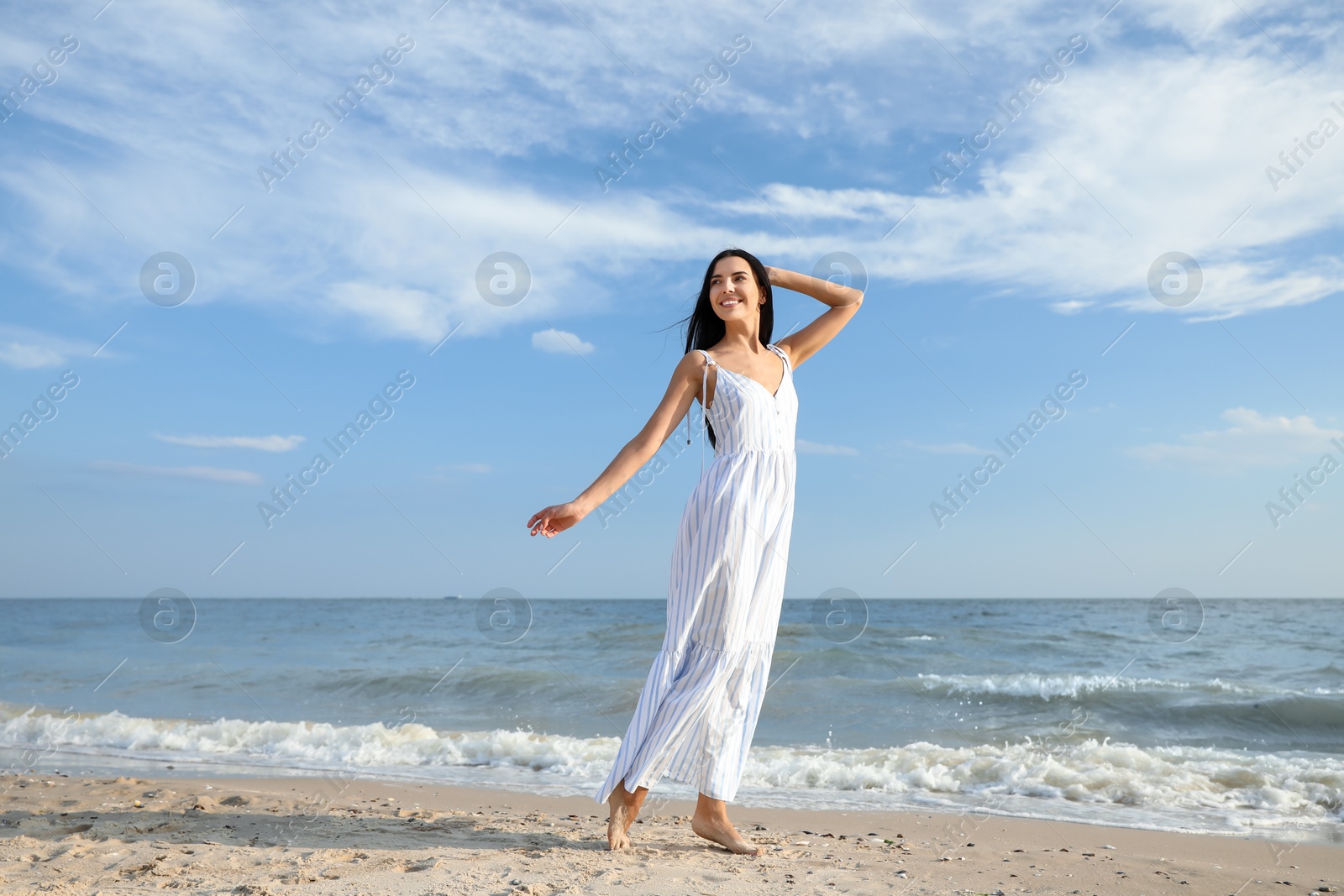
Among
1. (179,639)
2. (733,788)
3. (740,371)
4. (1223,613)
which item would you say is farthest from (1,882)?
(1223,613)

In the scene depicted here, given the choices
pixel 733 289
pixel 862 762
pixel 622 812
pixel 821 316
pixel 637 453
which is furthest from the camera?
pixel 862 762

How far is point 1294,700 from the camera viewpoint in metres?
10.4

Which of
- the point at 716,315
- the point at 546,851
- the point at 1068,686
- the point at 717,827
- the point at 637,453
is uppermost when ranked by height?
the point at 716,315

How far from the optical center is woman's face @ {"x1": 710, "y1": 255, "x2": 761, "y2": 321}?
12.6ft

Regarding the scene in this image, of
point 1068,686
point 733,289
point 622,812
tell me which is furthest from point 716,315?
point 1068,686

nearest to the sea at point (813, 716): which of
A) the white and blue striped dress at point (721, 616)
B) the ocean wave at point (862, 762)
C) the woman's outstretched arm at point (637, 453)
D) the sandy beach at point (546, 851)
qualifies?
the ocean wave at point (862, 762)

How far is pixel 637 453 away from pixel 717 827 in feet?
5.18

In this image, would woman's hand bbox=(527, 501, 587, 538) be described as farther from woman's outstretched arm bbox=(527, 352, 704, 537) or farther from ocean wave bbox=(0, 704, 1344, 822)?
ocean wave bbox=(0, 704, 1344, 822)

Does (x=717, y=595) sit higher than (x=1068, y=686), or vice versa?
(x=1068, y=686)

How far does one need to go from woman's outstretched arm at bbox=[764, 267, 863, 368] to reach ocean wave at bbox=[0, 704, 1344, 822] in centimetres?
350

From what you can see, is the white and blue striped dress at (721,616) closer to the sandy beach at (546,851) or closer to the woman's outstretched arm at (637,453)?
the woman's outstretched arm at (637,453)

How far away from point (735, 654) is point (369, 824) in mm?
2146

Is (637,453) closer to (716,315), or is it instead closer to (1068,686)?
(716,315)

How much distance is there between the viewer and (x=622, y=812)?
365cm
